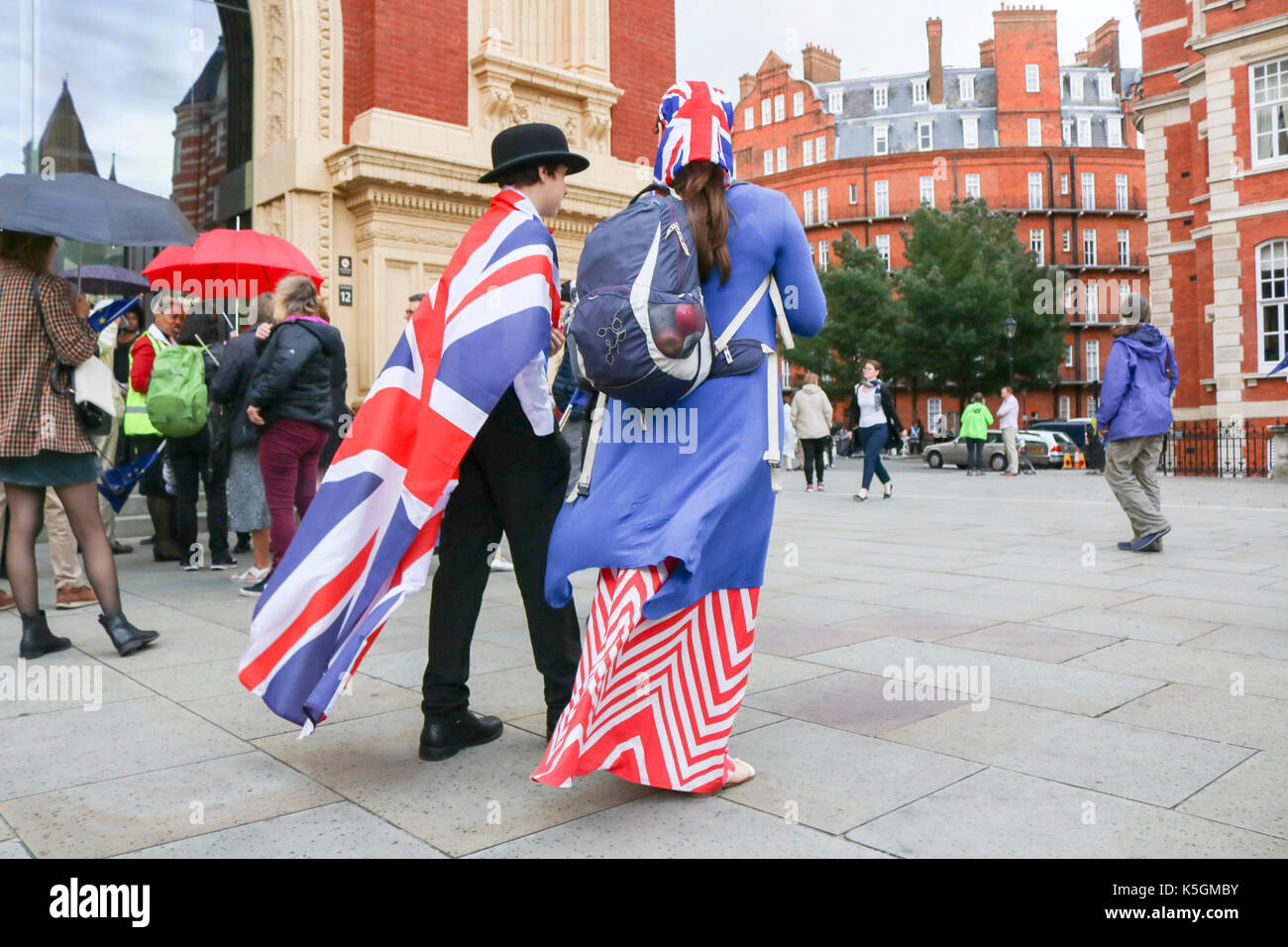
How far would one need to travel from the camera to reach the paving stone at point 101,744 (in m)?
3.17

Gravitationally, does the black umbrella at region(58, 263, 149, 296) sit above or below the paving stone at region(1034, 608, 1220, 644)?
above

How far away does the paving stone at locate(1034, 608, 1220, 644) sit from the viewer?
16.4ft

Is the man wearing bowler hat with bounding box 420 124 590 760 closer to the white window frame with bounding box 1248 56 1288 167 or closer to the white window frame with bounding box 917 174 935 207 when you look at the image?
the white window frame with bounding box 1248 56 1288 167

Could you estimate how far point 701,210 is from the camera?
9.29 feet

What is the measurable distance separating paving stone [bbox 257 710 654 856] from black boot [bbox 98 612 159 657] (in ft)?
5.53

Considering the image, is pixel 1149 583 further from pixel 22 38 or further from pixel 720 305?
pixel 22 38

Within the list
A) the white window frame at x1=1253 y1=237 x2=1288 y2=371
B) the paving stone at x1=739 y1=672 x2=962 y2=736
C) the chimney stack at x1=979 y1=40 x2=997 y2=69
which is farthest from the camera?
the chimney stack at x1=979 y1=40 x2=997 y2=69

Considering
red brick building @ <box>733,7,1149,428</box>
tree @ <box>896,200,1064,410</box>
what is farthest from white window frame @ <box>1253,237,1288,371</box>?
red brick building @ <box>733,7,1149,428</box>

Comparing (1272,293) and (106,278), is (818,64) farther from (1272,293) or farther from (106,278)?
(106,278)

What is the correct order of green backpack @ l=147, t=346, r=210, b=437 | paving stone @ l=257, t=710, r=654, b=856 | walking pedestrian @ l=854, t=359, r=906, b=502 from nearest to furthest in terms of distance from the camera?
paving stone @ l=257, t=710, r=654, b=856 → green backpack @ l=147, t=346, r=210, b=437 → walking pedestrian @ l=854, t=359, r=906, b=502

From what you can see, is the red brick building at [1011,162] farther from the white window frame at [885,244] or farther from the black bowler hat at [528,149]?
the black bowler hat at [528,149]

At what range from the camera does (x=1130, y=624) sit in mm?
5270

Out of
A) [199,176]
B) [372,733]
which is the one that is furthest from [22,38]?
[372,733]
